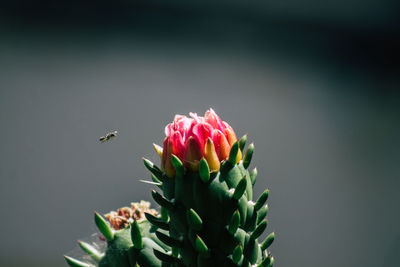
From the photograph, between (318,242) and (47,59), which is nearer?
(47,59)

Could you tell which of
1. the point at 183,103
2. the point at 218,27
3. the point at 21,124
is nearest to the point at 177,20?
the point at 218,27

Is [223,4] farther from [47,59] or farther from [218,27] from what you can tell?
[47,59]

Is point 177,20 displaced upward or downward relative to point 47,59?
upward

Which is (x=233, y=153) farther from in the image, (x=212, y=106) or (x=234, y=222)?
(x=212, y=106)

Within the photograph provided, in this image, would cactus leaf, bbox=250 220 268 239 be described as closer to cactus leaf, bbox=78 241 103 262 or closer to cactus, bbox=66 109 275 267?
cactus, bbox=66 109 275 267

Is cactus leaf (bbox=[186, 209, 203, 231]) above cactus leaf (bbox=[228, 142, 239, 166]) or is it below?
below

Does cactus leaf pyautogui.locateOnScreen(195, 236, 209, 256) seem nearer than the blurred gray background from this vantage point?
Yes

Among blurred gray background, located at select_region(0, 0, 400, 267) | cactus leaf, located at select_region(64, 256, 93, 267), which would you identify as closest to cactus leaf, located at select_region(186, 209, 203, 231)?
cactus leaf, located at select_region(64, 256, 93, 267)

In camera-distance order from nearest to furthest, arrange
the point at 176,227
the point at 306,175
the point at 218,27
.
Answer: the point at 176,227
the point at 218,27
the point at 306,175
